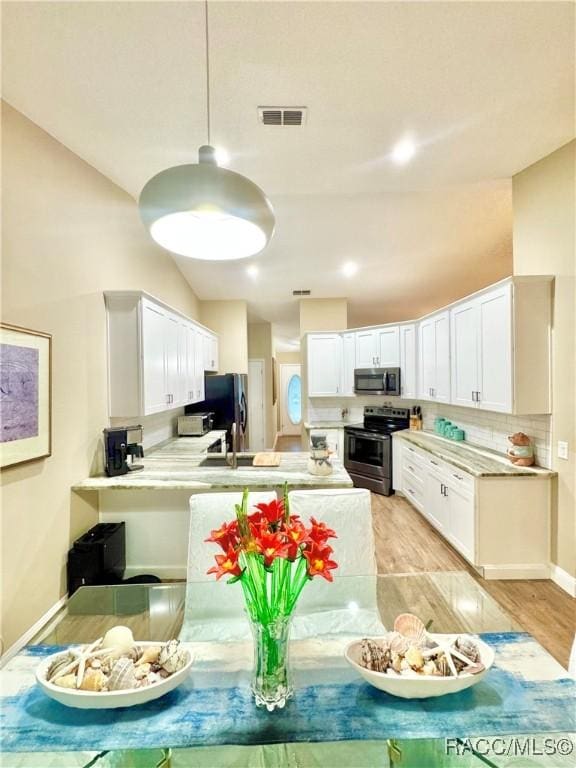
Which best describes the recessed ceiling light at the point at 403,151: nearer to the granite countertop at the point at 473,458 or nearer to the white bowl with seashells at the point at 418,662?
the granite countertop at the point at 473,458

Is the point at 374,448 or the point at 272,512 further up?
the point at 272,512

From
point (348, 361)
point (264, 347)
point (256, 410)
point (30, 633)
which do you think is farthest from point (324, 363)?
point (30, 633)

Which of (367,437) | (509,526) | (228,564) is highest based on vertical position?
(228,564)

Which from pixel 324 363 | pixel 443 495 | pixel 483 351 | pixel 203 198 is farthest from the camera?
pixel 324 363

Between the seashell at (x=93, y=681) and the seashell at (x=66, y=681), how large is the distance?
3 cm

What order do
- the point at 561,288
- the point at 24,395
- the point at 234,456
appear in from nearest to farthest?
1. the point at 24,395
2. the point at 561,288
3. the point at 234,456

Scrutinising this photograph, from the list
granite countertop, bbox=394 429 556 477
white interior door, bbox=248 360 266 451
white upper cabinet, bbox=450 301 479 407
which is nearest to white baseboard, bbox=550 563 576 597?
granite countertop, bbox=394 429 556 477

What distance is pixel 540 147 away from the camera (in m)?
2.49

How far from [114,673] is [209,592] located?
0.70 meters

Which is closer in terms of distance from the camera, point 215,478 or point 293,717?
point 293,717

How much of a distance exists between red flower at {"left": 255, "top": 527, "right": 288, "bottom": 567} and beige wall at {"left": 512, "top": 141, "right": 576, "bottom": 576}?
261cm

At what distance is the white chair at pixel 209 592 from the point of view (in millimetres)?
1453

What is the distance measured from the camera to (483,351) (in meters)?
3.09

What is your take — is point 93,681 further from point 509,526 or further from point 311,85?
point 509,526
